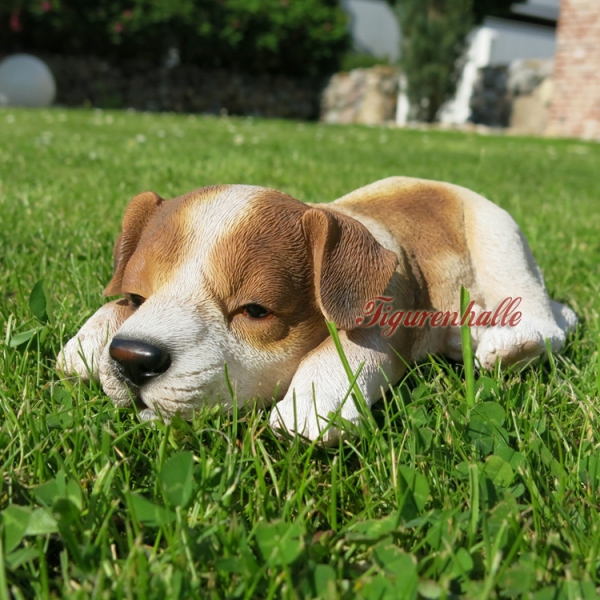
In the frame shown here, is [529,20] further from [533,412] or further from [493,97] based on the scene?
[533,412]

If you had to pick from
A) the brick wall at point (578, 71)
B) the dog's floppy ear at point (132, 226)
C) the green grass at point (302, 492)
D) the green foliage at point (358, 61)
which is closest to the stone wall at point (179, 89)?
the green foliage at point (358, 61)

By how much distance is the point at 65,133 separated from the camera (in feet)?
30.0

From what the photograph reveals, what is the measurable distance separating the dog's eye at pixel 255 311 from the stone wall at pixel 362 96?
18.9 metres

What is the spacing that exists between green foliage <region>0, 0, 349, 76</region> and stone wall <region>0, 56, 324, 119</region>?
0.34 meters

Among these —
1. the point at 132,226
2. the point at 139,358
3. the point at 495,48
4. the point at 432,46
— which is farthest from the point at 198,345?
the point at 495,48

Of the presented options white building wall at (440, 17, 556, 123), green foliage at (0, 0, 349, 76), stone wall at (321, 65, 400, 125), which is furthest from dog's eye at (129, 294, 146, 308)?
white building wall at (440, 17, 556, 123)

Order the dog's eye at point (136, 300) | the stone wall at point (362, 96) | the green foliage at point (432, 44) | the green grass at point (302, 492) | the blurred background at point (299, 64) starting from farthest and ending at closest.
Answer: the stone wall at point (362, 96) → the green foliage at point (432, 44) → the blurred background at point (299, 64) → the dog's eye at point (136, 300) → the green grass at point (302, 492)

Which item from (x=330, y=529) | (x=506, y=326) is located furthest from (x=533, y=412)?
(x=330, y=529)

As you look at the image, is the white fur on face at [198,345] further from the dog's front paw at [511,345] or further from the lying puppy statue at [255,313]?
the dog's front paw at [511,345]

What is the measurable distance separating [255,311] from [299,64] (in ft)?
70.1

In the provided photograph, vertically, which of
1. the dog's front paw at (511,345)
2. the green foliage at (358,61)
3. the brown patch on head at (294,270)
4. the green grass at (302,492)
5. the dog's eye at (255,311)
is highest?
the green foliage at (358,61)

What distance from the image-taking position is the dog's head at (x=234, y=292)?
1572 mm

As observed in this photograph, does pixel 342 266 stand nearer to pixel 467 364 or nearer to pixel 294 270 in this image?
pixel 294 270

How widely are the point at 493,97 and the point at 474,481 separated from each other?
20460mm
